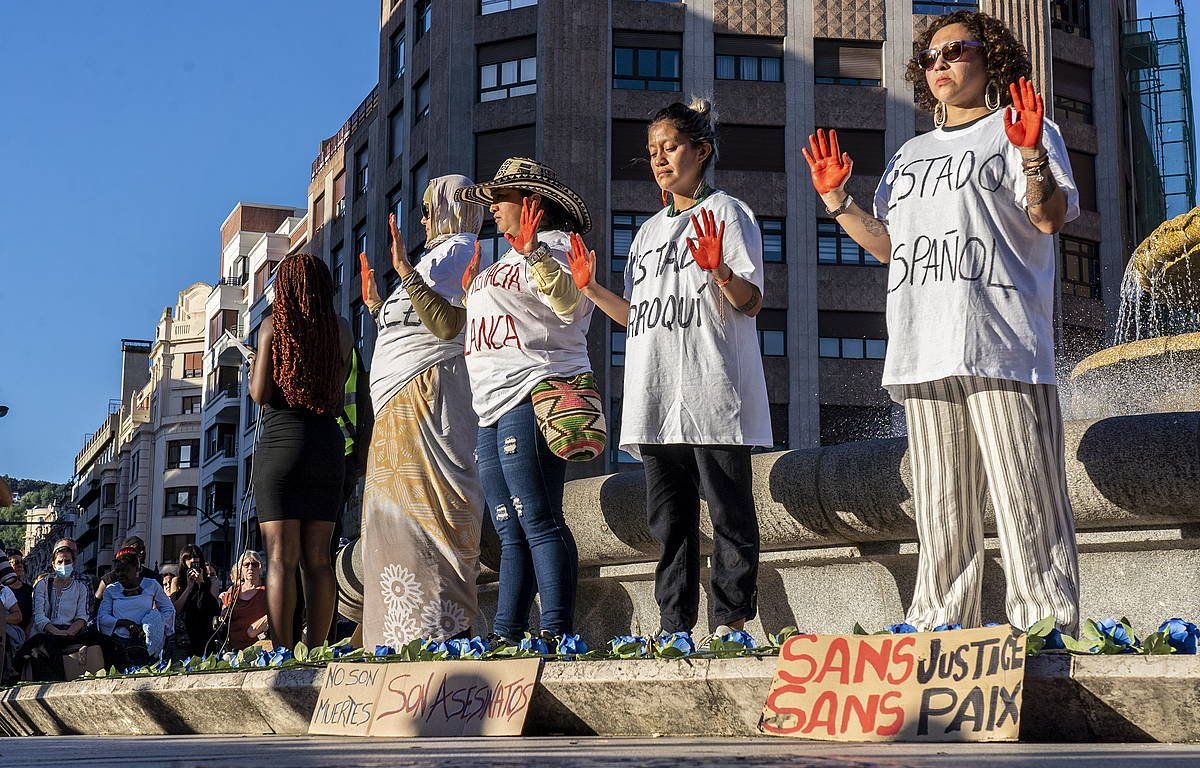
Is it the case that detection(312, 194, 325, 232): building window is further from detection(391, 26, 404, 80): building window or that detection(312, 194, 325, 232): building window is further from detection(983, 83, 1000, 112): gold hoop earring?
detection(983, 83, 1000, 112): gold hoop earring

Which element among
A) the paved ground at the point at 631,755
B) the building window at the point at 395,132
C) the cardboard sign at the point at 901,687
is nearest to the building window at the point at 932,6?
the building window at the point at 395,132

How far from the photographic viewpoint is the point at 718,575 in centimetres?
463

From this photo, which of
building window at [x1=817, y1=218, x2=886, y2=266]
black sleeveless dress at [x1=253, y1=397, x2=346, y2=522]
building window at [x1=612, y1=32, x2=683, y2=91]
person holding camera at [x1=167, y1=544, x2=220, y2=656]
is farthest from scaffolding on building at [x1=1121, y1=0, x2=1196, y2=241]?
black sleeveless dress at [x1=253, y1=397, x2=346, y2=522]

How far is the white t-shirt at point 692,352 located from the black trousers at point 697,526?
0.07m

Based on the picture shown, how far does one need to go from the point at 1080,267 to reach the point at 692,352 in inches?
1444

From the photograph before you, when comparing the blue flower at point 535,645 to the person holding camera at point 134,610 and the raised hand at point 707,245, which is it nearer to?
the raised hand at point 707,245

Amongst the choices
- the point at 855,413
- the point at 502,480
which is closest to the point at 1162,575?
the point at 502,480

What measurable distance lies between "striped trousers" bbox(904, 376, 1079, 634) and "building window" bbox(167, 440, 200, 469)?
82.8m

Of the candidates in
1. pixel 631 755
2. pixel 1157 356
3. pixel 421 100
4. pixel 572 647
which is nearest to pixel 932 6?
pixel 421 100

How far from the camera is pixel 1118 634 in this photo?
330 centimetres

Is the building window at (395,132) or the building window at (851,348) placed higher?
the building window at (395,132)

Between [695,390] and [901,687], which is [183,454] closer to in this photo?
[695,390]

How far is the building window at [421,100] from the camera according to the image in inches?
1629

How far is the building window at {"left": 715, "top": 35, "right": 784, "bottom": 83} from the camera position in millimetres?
39875
